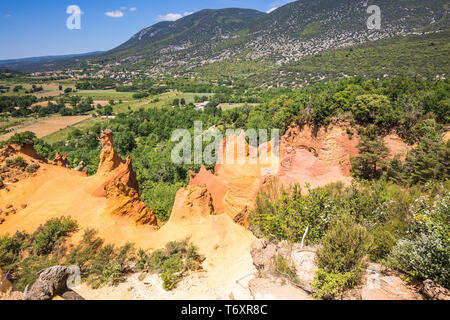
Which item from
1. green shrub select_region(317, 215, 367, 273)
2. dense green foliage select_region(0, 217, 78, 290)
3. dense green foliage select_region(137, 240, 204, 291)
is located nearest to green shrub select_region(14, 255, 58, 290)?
dense green foliage select_region(0, 217, 78, 290)

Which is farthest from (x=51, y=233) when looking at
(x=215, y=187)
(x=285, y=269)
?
(x=285, y=269)

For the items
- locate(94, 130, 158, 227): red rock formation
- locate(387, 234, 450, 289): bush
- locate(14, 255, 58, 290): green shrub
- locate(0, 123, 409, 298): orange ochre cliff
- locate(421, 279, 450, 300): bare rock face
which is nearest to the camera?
locate(421, 279, 450, 300): bare rock face

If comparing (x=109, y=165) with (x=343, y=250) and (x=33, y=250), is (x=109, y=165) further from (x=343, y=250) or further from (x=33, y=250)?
(x=343, y=250)

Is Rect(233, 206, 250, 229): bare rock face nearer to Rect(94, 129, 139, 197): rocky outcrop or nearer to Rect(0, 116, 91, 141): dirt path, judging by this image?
Rect(94, 129, 139, 197): rocky outcrop

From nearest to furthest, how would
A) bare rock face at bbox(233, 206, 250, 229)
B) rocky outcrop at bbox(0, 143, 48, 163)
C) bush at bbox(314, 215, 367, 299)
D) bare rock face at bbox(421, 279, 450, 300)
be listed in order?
1. bare rock face at bbox(421, 279, 450, 300)
2. bush at bbox(314, 215, 367, 299)
3. bare rock face at bbox(233, 206, 250, 229)
4. rocky outcrop at bbox(0, 143, 48, 163)

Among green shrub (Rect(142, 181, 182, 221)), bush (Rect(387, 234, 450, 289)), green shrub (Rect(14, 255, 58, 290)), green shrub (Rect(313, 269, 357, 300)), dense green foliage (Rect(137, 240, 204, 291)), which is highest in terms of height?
bush (Rect(387, 234, 450, 289))

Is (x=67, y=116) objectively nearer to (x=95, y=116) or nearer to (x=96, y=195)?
(x=95, y=116)

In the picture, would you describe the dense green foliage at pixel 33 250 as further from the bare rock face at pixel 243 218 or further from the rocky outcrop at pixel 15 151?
the rocky outcrop at pixel 15 151
